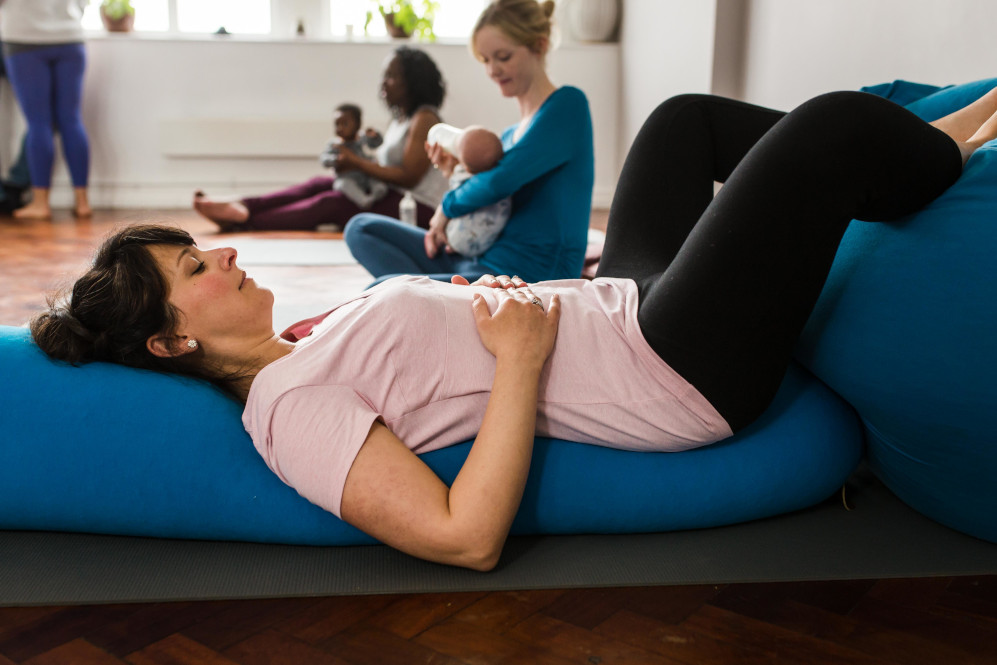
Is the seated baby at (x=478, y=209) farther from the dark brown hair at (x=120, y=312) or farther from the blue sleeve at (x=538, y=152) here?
the dark brown hair at (x=120, y=312)

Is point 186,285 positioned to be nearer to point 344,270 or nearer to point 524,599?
point 524,599

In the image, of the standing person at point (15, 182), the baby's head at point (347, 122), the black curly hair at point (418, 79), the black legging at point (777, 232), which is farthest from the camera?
the standing person at point (15, 182)

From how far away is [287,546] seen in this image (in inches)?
50.3

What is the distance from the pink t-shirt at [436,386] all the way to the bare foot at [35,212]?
5302 millimetres

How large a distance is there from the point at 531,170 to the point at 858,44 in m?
1.29

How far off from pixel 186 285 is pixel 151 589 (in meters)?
0.42

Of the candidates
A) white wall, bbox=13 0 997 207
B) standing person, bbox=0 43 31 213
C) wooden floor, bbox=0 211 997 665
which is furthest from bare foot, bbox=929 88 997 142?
standing person, bbox=0 43 31 213

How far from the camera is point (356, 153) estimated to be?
5.41 metres

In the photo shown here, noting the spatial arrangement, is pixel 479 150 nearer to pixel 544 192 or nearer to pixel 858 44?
pixel 544 192

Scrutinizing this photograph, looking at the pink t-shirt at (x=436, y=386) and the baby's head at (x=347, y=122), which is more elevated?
the baby's head at (x=347, y=122)

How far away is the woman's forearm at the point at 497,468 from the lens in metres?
1.07

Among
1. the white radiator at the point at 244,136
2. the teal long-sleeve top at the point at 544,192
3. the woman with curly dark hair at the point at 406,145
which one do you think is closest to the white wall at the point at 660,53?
the woman with curly dark hair at the point at 406,145

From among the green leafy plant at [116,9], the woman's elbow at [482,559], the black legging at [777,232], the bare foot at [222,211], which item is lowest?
the bare foot at [222,211]

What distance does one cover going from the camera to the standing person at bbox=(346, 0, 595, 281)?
7.76 feet
